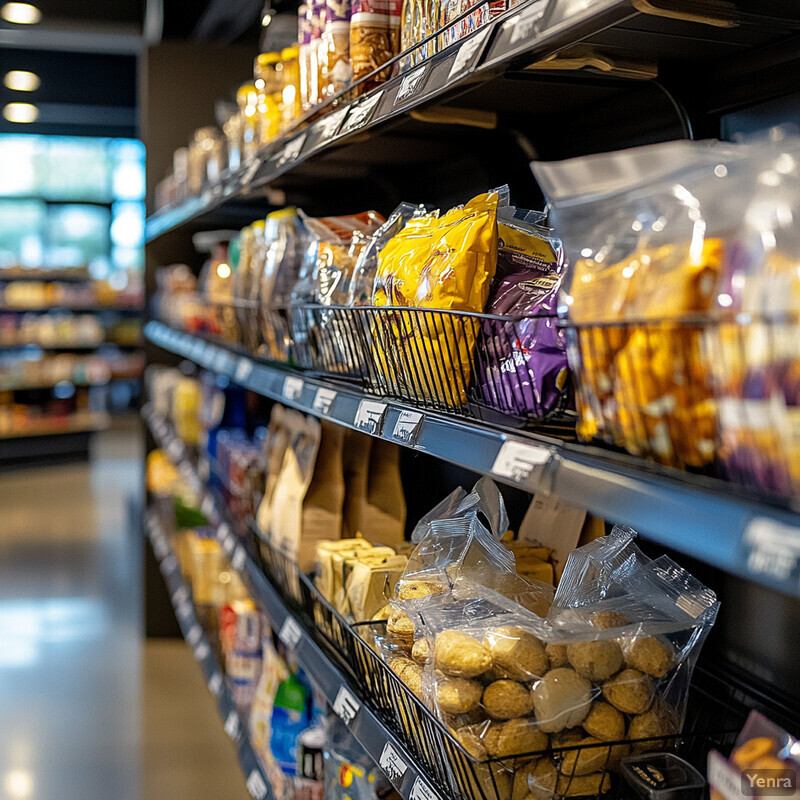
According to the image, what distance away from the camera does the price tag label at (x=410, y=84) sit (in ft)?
3.96

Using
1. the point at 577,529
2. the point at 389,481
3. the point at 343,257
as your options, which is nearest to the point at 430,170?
the point at 343,257

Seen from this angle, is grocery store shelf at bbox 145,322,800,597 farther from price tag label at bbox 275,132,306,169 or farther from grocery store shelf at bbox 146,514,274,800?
grocery store shelf at bbox 146,514,274,800

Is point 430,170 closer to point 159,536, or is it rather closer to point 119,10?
point 159,536

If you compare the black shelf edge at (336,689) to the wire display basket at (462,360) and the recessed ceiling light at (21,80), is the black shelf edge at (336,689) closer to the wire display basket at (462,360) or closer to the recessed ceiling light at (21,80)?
the wire display basket at (462,360)

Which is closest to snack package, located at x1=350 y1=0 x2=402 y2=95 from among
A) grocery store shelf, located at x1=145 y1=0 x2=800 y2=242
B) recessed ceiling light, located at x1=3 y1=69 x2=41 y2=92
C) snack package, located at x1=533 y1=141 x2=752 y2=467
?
grocery store shelf, located at x1=145 y1=0 x2=800 y2=242

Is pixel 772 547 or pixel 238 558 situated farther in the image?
pixel 238 558

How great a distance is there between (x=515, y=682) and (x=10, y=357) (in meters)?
9.20

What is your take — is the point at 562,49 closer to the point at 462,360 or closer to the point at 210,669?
the point at 462,360

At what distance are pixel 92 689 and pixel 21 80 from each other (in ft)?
27.6

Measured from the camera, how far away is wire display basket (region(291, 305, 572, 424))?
1.03m

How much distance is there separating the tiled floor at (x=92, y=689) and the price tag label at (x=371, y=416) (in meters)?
1.76

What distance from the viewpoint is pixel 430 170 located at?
218 cm

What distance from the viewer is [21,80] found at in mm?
10180

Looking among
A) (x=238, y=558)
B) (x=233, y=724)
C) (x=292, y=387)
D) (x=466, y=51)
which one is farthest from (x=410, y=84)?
(x=233, y=724)
